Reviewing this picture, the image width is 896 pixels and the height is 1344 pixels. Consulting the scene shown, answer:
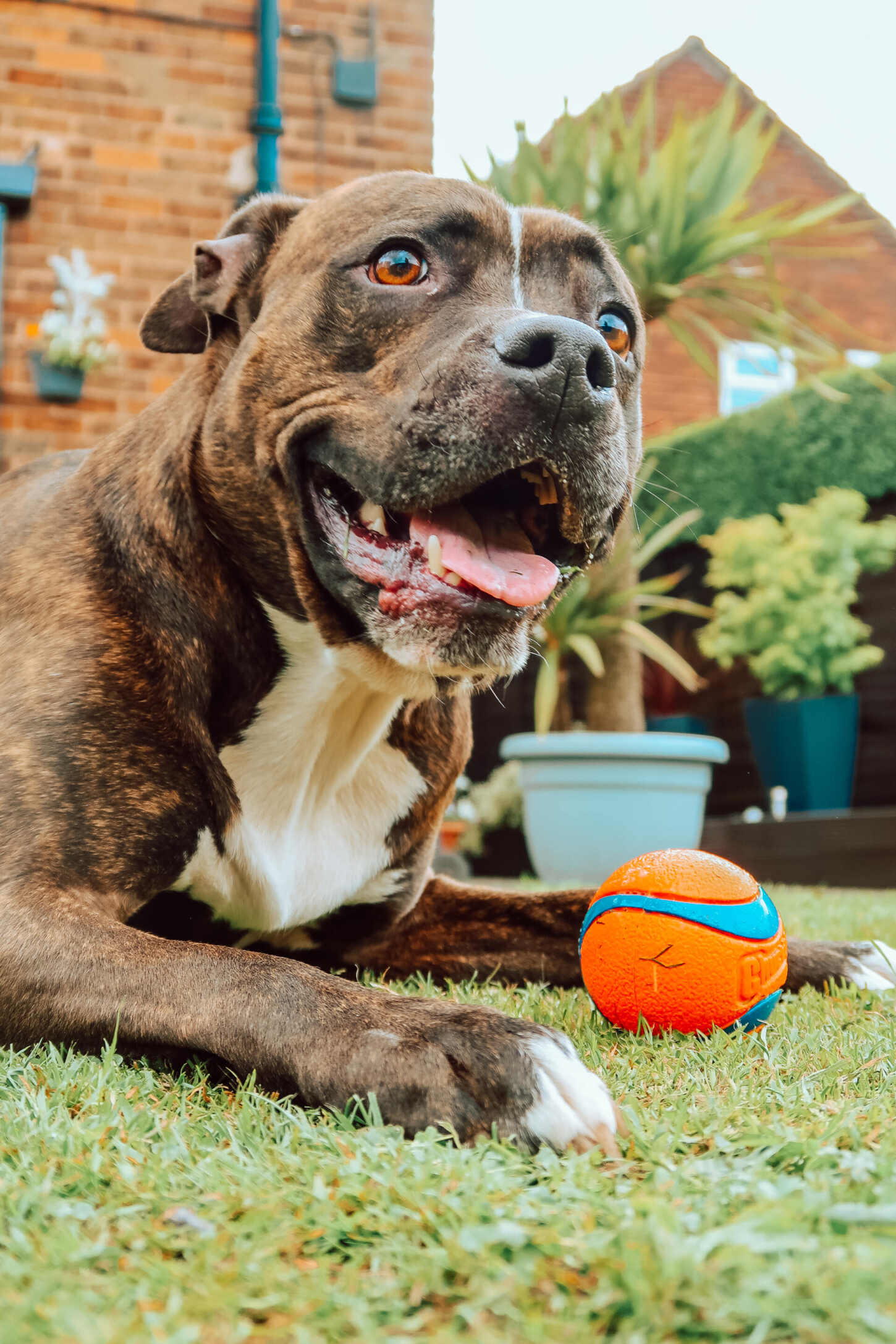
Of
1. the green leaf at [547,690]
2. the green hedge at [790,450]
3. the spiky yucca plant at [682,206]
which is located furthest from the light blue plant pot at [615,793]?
the spiky yucca plant at [682,206]

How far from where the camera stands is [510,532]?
2.13m

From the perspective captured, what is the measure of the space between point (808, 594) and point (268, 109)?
3.88 meters

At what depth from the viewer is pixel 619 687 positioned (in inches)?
243

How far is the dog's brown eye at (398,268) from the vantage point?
6.88 feet

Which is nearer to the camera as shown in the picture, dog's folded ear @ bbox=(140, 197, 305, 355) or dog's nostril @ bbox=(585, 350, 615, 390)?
dog's nostril @ bbox=(585, 350, 615, 390)

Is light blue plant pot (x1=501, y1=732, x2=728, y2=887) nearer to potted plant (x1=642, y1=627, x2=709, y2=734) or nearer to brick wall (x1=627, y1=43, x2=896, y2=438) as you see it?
potted plant (x1=642, y1=627, x2=709, y2=734)

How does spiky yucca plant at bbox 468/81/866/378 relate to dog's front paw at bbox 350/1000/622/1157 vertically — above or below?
above

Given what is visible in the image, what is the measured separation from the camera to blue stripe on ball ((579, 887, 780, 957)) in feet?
6.21

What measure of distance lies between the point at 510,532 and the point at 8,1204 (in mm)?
1351

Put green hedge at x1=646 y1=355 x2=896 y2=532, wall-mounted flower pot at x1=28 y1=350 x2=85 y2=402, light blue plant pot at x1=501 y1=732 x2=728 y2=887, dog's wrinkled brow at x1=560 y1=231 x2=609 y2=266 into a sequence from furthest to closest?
green hedge at x1=646 y1=355 x2=896 y2=532
wall-mounted flower pot at x1=28 y1=350 x2=85 y2=402
light blue plant pot at x1=501 y1=732 x2=728 y2=887
dog's wrinkled brow at x1=560 y1=231 x2=609 y2=266

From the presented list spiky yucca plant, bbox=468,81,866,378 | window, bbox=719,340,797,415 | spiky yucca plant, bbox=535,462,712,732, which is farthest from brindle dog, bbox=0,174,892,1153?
window, bbox=719,340,797,415

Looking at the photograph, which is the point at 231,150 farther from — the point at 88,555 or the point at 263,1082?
the point at 263,1082

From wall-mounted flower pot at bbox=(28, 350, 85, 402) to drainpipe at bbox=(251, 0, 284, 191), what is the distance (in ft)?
4.79

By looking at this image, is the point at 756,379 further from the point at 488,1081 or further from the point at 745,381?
the point at 488,1081
